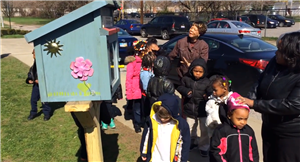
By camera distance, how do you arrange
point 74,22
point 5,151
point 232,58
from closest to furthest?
1. point 74,22
2. point 5,151
3. point 232,58

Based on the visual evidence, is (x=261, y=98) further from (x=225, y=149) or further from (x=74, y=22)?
(x=74, y=22)

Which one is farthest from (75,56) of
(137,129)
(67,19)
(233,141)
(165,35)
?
(165,35)

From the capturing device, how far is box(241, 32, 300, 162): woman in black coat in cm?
223

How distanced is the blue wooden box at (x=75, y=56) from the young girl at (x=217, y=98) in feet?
4.69

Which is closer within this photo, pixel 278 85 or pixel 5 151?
pixel 278 85

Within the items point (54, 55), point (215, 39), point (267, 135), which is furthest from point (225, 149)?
point (215, 39)

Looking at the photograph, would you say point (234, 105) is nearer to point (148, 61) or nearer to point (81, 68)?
point (81, 68)

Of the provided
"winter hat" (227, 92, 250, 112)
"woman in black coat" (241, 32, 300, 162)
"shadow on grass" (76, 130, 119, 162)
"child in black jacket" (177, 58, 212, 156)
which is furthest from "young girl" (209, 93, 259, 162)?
"shadow on grass" (76, 130, 119, 162)

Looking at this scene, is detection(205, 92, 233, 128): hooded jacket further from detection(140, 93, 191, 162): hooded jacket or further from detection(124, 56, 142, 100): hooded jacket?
detection(124, 56, 142, 100): hooded jacket

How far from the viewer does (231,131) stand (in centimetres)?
250

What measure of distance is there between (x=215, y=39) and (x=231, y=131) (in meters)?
4.11

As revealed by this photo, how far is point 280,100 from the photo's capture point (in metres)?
2.28

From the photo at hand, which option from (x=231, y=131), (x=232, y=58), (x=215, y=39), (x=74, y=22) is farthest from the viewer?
(x=215, y=39)

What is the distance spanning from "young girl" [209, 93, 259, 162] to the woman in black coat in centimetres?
17
